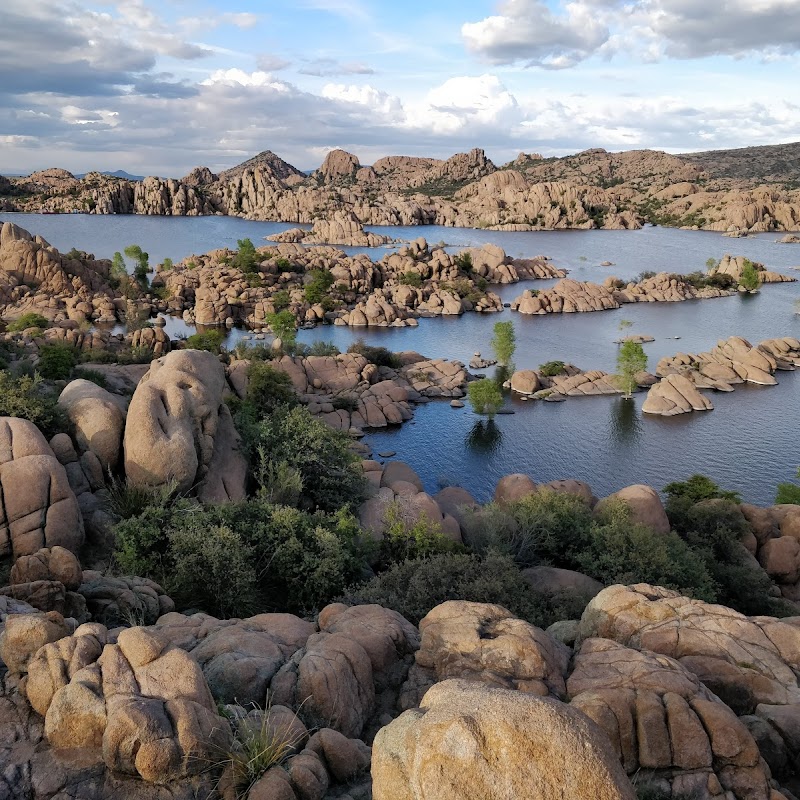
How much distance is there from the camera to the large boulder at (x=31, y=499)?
16438 mm

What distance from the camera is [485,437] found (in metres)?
50.3

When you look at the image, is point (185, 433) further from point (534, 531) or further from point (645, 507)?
point (645, 507)

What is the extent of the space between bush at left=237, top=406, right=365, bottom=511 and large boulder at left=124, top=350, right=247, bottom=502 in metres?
1.38

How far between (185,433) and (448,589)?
35.0 feet

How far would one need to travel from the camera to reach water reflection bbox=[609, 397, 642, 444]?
50147 mm

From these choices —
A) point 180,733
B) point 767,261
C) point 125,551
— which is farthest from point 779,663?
point 767,261

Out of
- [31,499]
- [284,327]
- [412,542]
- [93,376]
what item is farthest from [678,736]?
[284,327]

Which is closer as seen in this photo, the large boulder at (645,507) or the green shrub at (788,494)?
→ the large boulder at (645,507)

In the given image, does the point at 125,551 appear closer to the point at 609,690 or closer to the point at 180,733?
the point at 180,733

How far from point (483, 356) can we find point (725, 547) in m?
45.6

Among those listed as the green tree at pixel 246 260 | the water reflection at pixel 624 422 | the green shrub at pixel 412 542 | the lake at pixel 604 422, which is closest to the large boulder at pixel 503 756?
the green shrub at pixel 412 542

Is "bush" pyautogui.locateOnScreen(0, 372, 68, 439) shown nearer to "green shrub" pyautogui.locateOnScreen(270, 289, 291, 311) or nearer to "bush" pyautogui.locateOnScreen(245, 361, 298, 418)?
"bush" pyautogui.locateOnScreen(245, 361, 298, 418)

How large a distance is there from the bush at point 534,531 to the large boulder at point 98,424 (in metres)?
14.3

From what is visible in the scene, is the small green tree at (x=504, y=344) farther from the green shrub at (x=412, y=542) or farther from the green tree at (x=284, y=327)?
the green shrub at (x=412, y=542)
